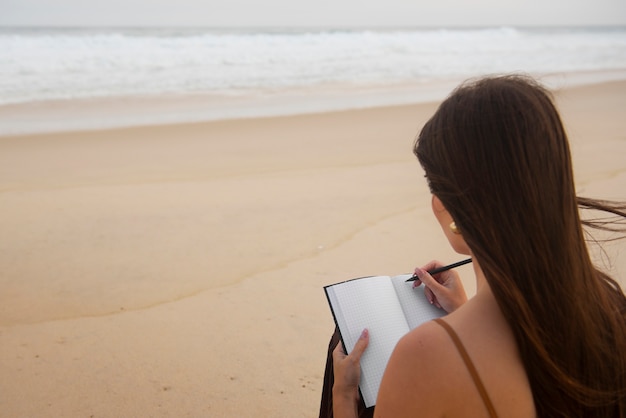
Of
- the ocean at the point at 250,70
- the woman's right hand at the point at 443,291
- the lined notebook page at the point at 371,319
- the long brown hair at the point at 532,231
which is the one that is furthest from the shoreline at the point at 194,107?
the long brown hair at the point at 532,231

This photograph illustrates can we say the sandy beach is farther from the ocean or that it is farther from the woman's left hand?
the ocean

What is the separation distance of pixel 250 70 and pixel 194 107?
16.1ft

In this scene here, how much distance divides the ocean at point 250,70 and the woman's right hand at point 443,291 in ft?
21.2

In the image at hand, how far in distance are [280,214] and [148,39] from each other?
17.0 metres

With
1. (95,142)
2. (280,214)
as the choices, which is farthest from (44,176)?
(280,214)

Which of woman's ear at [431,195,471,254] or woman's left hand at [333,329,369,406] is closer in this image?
woman's ear at [431,195,471,254]

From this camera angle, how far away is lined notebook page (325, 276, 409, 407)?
1.74 metres

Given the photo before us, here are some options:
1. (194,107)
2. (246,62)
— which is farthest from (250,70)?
(194,107)

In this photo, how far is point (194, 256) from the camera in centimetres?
421

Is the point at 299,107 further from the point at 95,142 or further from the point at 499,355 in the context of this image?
the point at 499,355

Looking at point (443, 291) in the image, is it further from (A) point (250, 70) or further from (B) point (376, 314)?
(A) point (250, 70)

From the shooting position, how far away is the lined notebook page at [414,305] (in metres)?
1.91

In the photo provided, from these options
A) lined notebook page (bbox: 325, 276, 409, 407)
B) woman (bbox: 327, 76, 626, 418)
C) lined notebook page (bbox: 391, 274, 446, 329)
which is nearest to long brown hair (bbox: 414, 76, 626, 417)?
woman (bbox: 327, 76, 626, 418)

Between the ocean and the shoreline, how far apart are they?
2 centimetres
